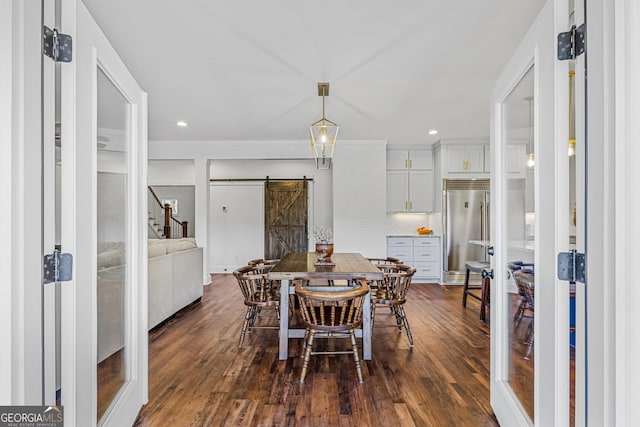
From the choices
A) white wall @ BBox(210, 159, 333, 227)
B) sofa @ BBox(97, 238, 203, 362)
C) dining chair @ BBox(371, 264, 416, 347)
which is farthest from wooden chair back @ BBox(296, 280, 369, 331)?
white wall @ BBox(210, 159, 333, 227)

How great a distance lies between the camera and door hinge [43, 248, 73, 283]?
1108 millimetres

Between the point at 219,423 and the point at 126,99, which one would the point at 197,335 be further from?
the point at 126,99

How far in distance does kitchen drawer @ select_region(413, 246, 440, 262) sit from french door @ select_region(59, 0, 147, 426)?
16.4ft

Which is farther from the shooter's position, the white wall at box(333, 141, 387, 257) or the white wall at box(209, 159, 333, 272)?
the white wall at box(209, 159, 333, 272)

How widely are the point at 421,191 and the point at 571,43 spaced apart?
212 inches

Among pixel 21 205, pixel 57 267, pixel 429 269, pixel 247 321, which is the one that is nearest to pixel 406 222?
pixel 429 269

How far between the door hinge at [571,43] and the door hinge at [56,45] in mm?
1708

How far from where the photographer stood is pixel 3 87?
3.13ft

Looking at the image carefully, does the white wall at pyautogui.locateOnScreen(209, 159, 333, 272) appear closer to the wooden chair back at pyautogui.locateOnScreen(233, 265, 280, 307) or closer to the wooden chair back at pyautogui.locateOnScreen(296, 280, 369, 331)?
the wooden chair back at pyautogui.locateOnScreen(233, 265, 280, 307)

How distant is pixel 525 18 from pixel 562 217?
181 cm

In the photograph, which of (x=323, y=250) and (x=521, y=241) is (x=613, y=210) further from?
(x=323, y=250)

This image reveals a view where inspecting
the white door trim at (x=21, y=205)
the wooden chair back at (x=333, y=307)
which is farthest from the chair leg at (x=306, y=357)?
the white door trim at (x=21, y=205)

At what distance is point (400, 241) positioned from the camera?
6.23 meters
